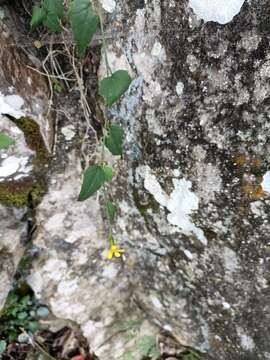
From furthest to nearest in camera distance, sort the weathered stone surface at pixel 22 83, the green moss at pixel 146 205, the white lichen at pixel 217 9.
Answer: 1. the green moss at pixel 146 205
2. the weathered stone surface at pixel 22 83
3. the white lichen at pixel 217 9

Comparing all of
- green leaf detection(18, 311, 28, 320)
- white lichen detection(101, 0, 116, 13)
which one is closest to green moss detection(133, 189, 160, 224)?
white lichen detection(101, 0, 116, 13)

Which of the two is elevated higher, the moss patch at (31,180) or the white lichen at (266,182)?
the moss patch at (31,180)

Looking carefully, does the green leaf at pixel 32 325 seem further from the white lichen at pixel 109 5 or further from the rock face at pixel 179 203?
the white lichen at pixel 109 5

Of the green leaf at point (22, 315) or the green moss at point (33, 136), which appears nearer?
the green moss at point (33, 136)

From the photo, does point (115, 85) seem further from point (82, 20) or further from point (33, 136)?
point (33, 136)

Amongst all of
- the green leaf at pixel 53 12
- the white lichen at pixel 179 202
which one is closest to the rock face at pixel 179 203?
the white lichen at pixel 179 202

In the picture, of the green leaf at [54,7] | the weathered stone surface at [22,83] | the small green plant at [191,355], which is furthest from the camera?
the small green plant at [191,355]
